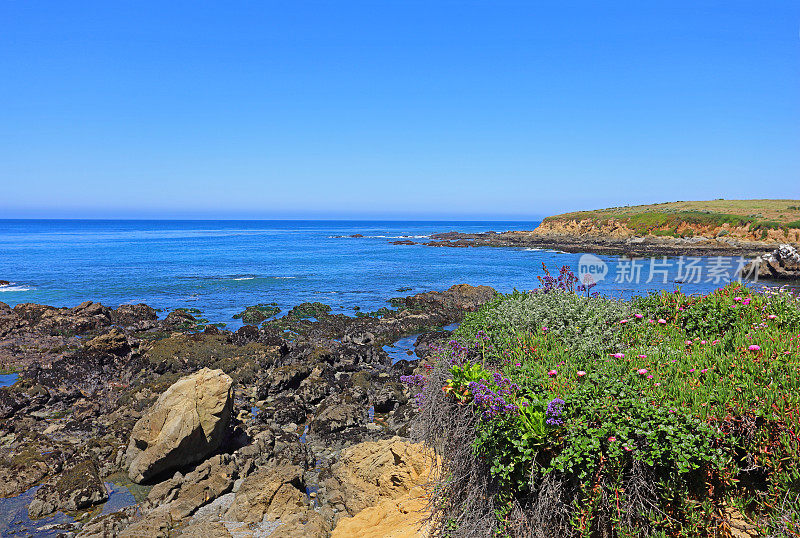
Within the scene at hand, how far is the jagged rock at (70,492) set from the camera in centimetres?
881

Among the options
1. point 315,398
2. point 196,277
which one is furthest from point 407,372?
point 196,277

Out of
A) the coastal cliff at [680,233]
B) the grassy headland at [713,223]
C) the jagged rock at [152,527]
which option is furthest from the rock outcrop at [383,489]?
the grassy headland at [713,223]

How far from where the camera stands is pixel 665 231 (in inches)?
2815

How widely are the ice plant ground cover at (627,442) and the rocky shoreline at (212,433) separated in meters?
2.18

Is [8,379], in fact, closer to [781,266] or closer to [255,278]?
[255,278]

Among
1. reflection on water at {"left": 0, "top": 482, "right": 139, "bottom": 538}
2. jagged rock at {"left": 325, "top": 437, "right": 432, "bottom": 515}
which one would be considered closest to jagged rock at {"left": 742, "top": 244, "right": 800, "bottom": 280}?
jagged rock at {"left": 325, "top": 437, "right": 432, "bottom": 515}

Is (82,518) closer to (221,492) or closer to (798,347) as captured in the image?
(221,492)

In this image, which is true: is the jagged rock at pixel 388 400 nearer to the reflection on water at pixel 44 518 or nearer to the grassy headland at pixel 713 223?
the reflection on water at pixel 44 518

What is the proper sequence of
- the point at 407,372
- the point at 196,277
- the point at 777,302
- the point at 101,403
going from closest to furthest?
1. the point at 777,302
2. the point at 101,403
3. the point at 407,372
4. the point at 196,277

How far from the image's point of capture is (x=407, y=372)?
16406 mm

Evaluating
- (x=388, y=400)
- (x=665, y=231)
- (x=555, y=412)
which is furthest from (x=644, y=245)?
(x=555, y=412)

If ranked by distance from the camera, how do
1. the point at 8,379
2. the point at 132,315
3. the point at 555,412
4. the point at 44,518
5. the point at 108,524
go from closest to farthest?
the point at 555,412 < the point at 108,524 < the point at 44,518 < the point at 8,379 < the point at 132,315

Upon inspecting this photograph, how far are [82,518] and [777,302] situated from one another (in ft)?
40.7

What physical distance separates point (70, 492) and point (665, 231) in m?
78.5
